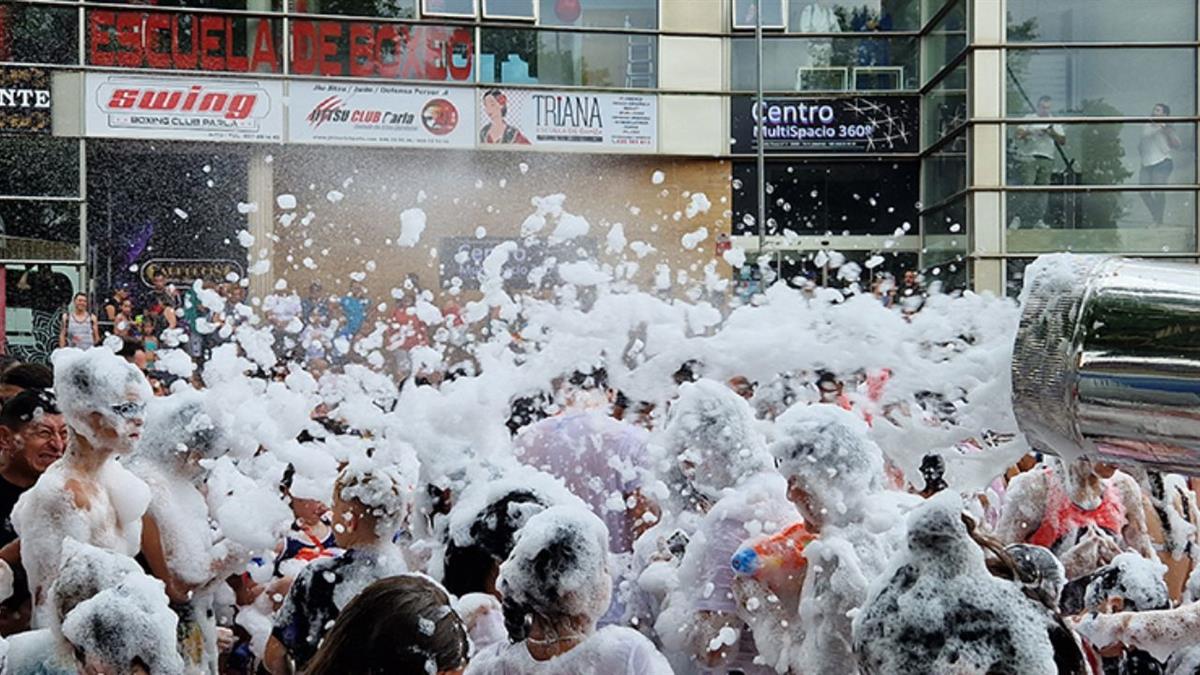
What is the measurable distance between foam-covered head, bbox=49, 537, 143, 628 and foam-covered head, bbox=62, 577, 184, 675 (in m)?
0.08

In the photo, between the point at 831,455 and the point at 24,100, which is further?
the point at 24,100

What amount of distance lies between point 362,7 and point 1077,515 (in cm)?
1213

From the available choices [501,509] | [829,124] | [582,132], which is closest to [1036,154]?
[829,124]

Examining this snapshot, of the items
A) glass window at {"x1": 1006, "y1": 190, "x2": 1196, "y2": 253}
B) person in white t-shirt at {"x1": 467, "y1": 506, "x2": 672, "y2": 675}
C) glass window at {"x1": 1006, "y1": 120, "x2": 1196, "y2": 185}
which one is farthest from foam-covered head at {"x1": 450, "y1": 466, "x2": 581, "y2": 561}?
glass window at {"x1": 1006, "y1": 120, "x2": 1196, "y2": 185}

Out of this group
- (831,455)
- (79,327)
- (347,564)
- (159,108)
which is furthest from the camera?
(159,108)

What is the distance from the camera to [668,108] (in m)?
15.9

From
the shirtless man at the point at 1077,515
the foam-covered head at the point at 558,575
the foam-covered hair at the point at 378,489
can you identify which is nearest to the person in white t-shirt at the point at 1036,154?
the shirtless man at the point at 1077,515

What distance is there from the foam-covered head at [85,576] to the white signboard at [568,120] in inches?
478

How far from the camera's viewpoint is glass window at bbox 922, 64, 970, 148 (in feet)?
48.8

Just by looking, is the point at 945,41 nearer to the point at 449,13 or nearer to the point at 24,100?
the point at 449,13

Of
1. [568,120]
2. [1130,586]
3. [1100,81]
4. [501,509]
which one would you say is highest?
[1100,81]

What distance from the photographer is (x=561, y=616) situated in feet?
10.2

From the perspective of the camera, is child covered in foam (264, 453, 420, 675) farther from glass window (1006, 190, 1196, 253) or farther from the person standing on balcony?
glass window (1006, 190, 1196, 253)

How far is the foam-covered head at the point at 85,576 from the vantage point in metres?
3.19
